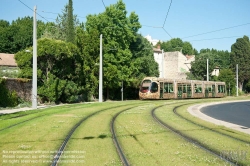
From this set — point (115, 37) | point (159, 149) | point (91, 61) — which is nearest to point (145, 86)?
point (91, 61)

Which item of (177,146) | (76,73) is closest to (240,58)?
(76,73)

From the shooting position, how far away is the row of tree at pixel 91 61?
1286 inches

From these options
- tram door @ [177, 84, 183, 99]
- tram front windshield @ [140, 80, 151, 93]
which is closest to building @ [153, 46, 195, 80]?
tram door @ [177, 84, 183, 99]

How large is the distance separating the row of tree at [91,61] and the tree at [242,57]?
135 ft

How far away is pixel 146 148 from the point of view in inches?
352

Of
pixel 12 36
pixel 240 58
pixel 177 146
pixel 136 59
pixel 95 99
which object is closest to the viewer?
pixel 177 146

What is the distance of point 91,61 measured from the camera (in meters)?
39.9

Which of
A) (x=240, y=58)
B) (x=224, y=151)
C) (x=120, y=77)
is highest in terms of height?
(x=240, y=58)

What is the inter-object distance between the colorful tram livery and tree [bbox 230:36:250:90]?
1647 inches

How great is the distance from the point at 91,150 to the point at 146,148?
1524 millimetres

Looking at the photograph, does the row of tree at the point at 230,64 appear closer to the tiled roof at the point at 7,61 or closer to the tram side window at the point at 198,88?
the tram side window at the point at 198,88

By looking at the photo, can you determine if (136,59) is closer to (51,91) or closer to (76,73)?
(76,73)

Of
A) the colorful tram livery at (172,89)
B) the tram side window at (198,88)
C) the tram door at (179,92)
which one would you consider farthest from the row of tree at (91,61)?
the tram side window at (198,88)

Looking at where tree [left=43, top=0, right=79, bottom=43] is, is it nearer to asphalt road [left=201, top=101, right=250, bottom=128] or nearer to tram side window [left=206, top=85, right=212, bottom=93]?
tram side window [left=206, top=85, right=212, bottom=93]
